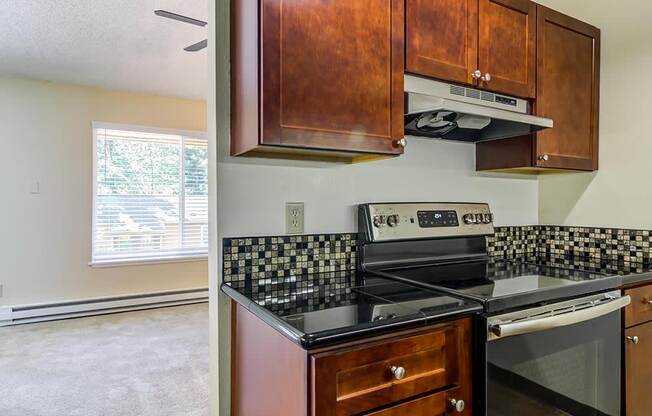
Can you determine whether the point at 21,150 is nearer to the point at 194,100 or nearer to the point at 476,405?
the point at 194,100

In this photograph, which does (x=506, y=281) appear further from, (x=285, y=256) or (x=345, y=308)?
(x=285, y=256)

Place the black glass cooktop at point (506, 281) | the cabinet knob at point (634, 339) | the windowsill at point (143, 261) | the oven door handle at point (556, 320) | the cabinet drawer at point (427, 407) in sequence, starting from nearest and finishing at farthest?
1. the cabinet drawer at point (427, 407)
2. the oven door handle at point (556, 320)
3. the black glass cooktop at point (506, 281)
4. the cabinet knob at point (634, 339)
5. the windowsill at point (143, 261)

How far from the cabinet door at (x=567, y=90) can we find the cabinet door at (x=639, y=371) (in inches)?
31.1

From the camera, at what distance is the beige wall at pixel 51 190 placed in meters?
3.87

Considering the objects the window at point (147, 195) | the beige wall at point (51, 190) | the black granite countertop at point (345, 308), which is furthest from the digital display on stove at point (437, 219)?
the beige wall at point (51, 190)

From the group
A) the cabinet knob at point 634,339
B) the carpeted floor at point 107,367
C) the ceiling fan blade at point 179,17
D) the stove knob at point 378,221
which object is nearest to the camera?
the cabinet knob at point 634,339

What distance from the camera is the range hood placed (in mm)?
1477

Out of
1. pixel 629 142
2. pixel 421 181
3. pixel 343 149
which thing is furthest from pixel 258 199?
pixel 629 142

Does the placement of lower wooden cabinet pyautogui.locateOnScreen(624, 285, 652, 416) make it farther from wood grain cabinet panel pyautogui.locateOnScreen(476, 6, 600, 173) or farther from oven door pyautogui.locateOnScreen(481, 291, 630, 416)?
wood grain cabinet panel pyautogui.locateOnScreen(476, 6, 600, 173)

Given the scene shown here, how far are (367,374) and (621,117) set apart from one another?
192 centimetres

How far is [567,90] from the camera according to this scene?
1938mm

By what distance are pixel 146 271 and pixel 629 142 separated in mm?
4422

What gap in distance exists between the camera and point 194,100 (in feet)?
15.5

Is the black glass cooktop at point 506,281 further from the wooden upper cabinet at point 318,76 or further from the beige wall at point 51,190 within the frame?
the beige wall at point 51,190
